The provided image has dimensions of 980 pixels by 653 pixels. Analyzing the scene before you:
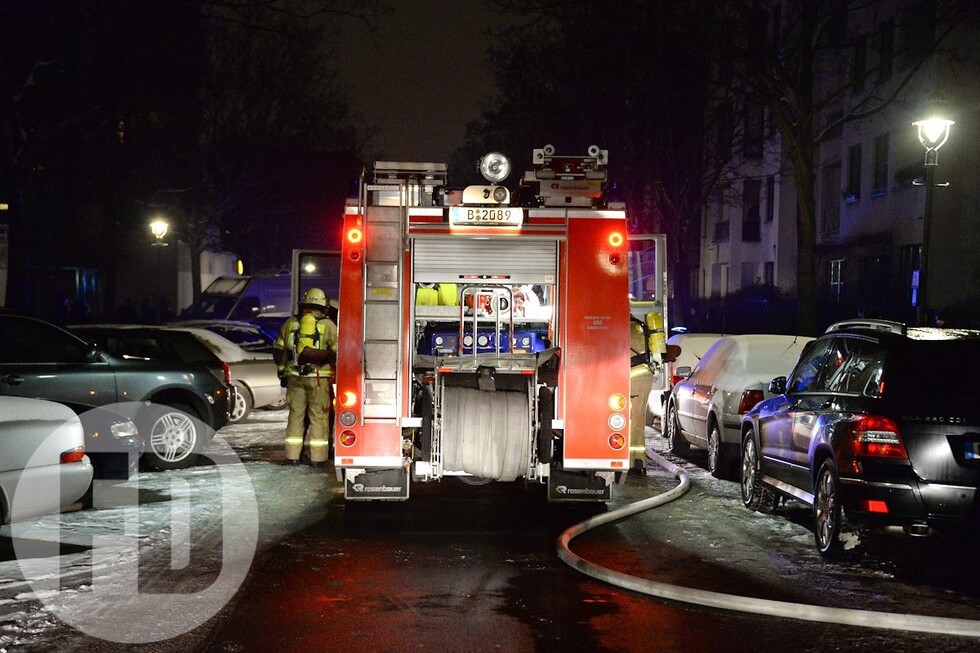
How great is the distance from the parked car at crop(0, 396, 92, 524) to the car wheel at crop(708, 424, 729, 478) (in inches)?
273

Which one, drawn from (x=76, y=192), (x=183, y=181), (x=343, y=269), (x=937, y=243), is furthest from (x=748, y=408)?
(x=183, y=181)

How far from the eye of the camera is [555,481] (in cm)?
1034

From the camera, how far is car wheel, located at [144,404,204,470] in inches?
531

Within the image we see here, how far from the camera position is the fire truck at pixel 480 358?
9.96m

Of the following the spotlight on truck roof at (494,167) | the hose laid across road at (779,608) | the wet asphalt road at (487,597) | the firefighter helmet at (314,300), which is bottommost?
the wet asphalt road at (487,597)

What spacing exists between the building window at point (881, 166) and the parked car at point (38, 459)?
88.0 feet

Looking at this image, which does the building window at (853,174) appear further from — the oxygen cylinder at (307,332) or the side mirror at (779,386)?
the side mirror at (779,386)

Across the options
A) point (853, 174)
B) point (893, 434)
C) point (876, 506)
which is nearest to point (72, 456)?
point (876, 506)

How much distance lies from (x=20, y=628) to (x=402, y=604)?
2.12 m

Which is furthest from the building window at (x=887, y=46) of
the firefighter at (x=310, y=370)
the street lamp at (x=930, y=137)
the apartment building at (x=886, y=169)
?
the firefighter at (x=310, y=370)

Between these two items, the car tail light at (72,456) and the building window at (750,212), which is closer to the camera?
the car tail light at (72,456)

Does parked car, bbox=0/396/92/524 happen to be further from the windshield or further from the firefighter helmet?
the windshield

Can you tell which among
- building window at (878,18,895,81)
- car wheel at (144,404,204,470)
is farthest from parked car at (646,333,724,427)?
building window at (878,18,895,81)

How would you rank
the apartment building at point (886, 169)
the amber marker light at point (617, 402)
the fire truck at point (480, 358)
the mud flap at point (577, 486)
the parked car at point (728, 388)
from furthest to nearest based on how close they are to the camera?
1. the apartment building at point (886, 169)
2. the parked car at point (728, 388)
3. the mud flap at point (577, 486)
4. the amber marker light at point (617, 402)
5. the fire truck at point (480, 358)
